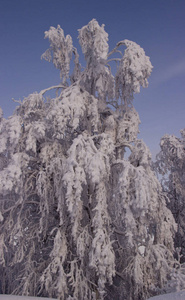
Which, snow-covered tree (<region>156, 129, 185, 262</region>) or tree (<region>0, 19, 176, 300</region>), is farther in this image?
snow-covered tree (<region>156, 129, 185, 262</region>)

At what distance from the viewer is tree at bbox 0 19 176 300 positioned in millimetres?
7184

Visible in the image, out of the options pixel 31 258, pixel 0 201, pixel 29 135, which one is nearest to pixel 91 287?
pixel 31 258

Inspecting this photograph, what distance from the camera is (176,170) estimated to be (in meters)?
13.1

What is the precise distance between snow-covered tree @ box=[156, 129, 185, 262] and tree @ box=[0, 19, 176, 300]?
3.03 metres

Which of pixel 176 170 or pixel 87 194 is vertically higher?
Answer: pixel 176 170

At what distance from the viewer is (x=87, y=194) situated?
8156 millimetres

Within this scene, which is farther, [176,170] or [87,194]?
[176,170]

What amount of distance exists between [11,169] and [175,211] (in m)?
8.80

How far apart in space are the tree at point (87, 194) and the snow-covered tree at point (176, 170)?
3.03 metres

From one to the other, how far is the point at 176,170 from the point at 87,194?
6586 millimetres

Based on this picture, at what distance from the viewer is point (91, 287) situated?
308 inches

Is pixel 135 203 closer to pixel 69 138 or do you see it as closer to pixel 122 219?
pixel 122 219

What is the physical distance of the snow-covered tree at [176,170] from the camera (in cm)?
1231

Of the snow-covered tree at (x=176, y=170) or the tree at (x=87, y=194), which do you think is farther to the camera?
the snow-covered tree at (x=176, y=170)
